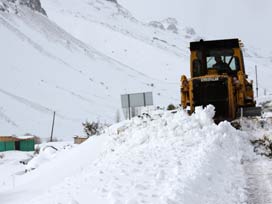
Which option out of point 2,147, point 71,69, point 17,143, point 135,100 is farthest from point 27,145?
point 135,100

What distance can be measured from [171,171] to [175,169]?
72 mm

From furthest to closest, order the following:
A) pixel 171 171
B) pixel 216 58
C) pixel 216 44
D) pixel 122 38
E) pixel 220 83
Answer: pixel 122 38, pixel 216 58, pixel 216 44, pixel 220 83, pixel 171 171

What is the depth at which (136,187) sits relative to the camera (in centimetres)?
615

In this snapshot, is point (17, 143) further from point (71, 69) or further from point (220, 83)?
point (220, 83)

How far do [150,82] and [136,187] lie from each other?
60017 millimetres

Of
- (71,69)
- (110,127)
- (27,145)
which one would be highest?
(71,69)

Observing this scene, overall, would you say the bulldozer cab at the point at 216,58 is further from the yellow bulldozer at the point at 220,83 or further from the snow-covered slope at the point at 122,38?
the snow-covered slope at the point at 122,38

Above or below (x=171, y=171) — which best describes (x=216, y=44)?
above

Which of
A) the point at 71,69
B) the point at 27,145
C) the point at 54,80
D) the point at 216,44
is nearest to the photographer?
the point at 216,44

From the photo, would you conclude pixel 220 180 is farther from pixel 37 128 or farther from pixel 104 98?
pixel 104 98

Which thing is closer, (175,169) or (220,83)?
(175,169)

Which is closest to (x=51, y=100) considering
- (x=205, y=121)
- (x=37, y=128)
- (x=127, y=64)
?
(x=37, y=128)

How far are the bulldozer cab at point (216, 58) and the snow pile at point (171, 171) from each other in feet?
12.1

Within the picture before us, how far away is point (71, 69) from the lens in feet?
195
